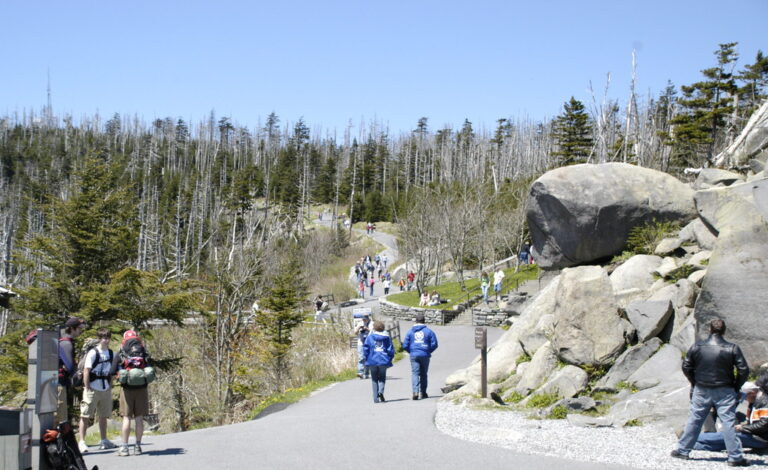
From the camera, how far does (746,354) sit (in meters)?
9.53

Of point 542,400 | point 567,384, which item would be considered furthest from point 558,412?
point 567,384

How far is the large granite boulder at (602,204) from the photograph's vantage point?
53.6 feet

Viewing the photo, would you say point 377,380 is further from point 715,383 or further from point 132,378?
point 715,383

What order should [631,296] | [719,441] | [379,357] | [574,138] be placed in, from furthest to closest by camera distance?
[574,138]
[631,296]
[379,357]
[719,441]

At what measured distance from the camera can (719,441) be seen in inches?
294

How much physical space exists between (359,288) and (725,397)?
42.3m

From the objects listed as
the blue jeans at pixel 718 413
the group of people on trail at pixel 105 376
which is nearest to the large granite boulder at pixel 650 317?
the blue jeans at pixel 718 413

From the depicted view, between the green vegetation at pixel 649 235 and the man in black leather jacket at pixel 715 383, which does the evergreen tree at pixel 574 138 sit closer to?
the green vegetation at pixel 649 235

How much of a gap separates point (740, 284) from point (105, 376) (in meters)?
8.77

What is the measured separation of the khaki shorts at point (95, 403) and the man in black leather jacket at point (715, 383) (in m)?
6.97

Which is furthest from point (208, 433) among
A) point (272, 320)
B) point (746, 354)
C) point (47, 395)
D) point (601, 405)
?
point (272, 320)

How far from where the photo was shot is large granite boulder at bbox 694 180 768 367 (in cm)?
953

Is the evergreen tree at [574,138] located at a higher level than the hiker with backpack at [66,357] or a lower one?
higher

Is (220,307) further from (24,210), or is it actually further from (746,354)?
(24,210)
